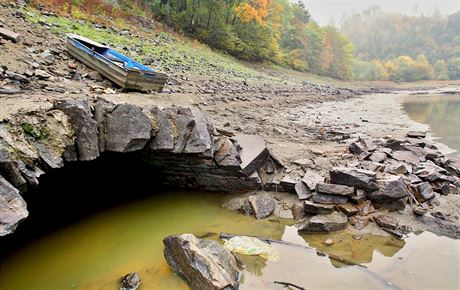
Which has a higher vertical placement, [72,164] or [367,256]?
[367,256]

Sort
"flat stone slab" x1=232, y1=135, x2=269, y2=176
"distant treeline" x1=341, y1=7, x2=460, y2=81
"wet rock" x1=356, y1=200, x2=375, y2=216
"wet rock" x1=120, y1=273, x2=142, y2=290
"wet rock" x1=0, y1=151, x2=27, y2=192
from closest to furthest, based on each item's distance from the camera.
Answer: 1. "wet rock" x1=0, y1=151, x2=27, y2=192
2. "wet rock" x1=120, y1=273, x2=142, y2=290
3. "wet rock" x1=356, y1=200, x2=375, y2=216
4. "flat stone slab" x1=232, y1=135, x2=269, y2=176
5. "distant treeline" x1=341, y1=7, x2=460, y2=81

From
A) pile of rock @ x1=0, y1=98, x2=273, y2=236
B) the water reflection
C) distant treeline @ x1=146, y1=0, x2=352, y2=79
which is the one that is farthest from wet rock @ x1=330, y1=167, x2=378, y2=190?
distant treeline @ x1=146, y1=0, x2=352, y2=79

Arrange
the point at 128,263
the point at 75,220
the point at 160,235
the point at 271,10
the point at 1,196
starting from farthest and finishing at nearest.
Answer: the point at 271,10 → the point at 75,220 → the point at 160,235 → the point at 128,263 → the point at 1,196

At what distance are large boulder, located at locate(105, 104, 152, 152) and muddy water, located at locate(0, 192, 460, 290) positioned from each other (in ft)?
5.15

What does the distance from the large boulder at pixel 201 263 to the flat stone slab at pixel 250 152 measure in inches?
104

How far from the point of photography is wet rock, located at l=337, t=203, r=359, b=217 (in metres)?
5.82

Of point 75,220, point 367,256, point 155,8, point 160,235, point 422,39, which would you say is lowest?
point 75,220

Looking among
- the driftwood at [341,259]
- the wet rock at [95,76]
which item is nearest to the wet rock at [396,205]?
the driftwood at [341,259]

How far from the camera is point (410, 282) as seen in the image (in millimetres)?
4172

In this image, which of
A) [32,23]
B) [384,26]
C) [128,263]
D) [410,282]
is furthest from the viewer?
[384,26]

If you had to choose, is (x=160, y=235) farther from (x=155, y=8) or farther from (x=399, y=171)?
(x=155, y=8)

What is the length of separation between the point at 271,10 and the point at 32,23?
31.5m

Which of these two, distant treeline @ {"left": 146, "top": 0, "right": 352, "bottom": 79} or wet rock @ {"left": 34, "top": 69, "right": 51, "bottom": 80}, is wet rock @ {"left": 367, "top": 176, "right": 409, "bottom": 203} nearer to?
wet rock @ {"left": 34, "top": 69, "right": 51, "bottom": 80}

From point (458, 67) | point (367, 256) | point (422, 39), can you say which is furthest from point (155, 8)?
point (422, 39)
